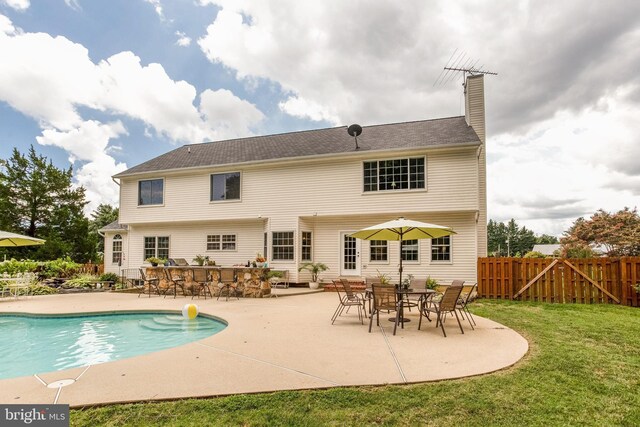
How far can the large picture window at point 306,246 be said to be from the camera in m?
15.6

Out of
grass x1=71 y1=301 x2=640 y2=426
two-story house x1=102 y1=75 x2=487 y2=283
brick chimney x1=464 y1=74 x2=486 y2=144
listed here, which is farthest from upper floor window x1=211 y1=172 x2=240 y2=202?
grass x1=71 y1=301 x2=640 y2=426

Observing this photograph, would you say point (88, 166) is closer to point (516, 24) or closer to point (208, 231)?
point (208, 231)

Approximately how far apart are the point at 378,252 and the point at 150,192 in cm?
1270

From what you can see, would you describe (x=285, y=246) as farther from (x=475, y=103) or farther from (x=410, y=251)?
(x=475, y=103)

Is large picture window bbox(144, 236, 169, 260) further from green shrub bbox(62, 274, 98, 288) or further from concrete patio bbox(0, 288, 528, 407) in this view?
concrete patio bbox(0, 288, 528, 407)

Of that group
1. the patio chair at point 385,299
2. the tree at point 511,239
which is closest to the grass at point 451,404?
the patio chair at point 385,299

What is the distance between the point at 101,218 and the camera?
41062 mm

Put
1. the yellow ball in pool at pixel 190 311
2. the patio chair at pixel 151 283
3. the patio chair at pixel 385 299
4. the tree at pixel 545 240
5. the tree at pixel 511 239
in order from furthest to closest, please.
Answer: the tree at pixel 545 240 < the tree at pixel 511 239 < the patio chair at pixel 151 283 < the yellow ball in pool at pixel 190 311 < the patio chair at pixel 385 299

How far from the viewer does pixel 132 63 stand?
52.3 feet

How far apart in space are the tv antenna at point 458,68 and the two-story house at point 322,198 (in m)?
0.99

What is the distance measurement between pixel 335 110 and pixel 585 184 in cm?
2278

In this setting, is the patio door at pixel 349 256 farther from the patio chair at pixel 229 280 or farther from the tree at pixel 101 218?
the tree at pixel 101 218

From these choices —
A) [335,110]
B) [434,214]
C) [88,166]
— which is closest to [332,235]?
[434,214]

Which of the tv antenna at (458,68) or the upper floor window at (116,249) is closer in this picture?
the tv antenna at (458,68)
